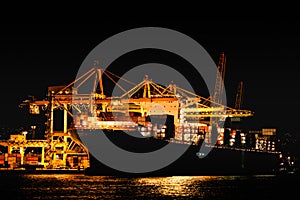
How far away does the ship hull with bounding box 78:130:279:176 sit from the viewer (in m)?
94.4

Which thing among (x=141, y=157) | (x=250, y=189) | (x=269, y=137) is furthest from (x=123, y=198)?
(x=269, y=137)

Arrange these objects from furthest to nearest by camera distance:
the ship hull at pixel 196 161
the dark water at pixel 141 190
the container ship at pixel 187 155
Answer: the container ship at pixel 187 155
the ship hull at pixel 196 161
the dark water at pixel 141 190

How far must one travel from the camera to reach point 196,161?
334ft

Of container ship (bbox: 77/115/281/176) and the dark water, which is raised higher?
container ship (bbox: 77/115/281/176)

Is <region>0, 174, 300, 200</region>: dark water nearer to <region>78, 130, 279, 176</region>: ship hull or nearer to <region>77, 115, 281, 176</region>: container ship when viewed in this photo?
<region>78, 130, 279, 176</region>: ship hull

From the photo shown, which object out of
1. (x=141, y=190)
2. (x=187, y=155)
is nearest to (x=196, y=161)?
(x=187, y=155)

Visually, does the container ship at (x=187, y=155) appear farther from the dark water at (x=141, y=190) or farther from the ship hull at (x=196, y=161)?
the dark water at (x=141, y=190)

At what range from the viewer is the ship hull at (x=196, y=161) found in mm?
94438

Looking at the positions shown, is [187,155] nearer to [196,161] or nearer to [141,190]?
[196,161]

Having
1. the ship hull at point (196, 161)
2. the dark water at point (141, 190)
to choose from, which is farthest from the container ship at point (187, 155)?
the dark water at point (141, 190)

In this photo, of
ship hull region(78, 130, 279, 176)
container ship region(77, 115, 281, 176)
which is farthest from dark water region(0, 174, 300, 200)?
container ship region(77, 115, 281, 176)

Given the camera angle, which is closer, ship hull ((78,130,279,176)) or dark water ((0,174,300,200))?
dark water ((0,174,300,200))

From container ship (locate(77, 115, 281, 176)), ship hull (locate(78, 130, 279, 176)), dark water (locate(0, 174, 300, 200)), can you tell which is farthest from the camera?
container ship (locate(77, 115, 281, 176))

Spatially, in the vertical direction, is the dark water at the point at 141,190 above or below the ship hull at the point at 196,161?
below
